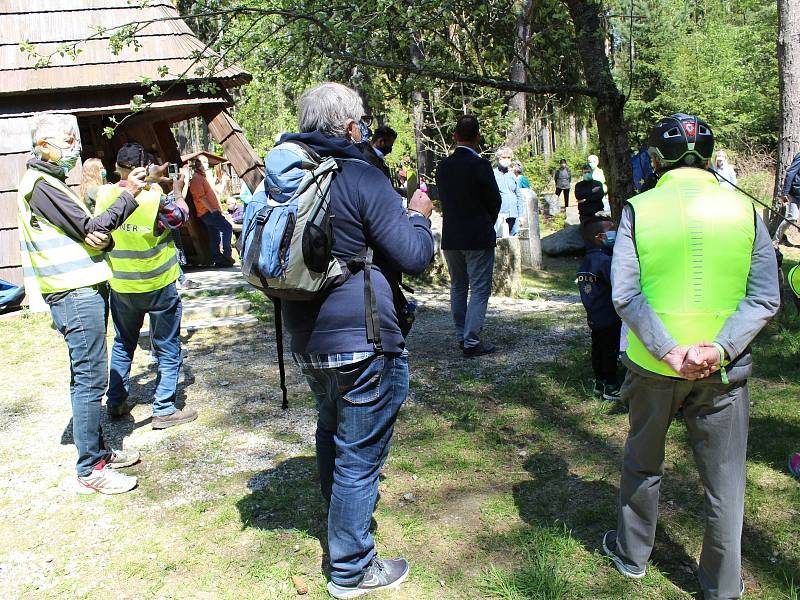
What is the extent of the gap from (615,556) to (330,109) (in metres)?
2.28

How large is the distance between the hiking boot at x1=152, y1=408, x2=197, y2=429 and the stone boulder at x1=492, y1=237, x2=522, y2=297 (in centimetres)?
546

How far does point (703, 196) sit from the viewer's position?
2730 mm

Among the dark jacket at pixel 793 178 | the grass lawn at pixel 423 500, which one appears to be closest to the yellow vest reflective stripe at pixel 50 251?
the grass lawn at pixel 423 500

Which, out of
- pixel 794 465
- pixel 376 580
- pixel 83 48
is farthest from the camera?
pixel 83 48

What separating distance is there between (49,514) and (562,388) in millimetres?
3625

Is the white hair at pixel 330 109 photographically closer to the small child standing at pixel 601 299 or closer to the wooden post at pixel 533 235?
the small child standing at pixel 601 299

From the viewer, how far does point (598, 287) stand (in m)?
5.08

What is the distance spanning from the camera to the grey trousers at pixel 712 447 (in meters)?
2.77

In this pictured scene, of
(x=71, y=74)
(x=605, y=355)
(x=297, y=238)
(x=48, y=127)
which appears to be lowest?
(x=605, y=355)

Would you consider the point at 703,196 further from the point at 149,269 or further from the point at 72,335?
the point at 149,269

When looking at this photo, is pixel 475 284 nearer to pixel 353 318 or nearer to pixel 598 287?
pixel 598 287

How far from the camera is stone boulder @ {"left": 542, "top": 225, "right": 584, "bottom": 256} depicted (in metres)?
14.2

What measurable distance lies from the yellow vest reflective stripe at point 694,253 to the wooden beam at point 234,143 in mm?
9120

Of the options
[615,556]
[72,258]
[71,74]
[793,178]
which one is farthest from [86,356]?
[71,74]
